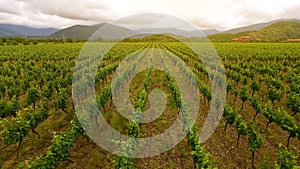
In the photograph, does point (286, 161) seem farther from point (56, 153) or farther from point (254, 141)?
point (56, 153)

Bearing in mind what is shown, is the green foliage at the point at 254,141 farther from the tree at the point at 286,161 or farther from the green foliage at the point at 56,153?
the green foliage at the point at 56,153

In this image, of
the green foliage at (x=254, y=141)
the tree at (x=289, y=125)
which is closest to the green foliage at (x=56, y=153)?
the green foliage at (x=254, y=141)

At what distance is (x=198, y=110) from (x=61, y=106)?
27.1ft

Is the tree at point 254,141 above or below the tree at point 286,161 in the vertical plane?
below

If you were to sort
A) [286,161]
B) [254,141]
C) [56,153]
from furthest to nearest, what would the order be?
1. [254,141]
2. [56,153]
3. [286,161]

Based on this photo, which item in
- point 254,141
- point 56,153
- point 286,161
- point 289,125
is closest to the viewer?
point 286,161

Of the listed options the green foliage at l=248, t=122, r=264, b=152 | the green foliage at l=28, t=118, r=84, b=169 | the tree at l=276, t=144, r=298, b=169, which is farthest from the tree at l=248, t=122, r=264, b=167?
the green foliage at l=28, t=118, r=84, b=169

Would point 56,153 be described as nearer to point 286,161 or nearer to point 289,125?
point 286,161

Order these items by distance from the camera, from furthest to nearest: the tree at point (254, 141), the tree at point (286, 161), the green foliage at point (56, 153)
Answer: the tree at point (254, 141) → the green foliage at point (56, 153) → the tree at point (286, 161)

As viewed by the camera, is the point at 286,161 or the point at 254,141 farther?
the point at 254,141

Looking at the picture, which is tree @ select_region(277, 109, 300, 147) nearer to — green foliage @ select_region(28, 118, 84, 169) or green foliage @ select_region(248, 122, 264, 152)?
green foliage @ select_region(248, 122, 264, 152)

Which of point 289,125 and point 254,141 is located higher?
point 289,125

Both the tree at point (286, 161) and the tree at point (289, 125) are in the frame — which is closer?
the tree at point (286, 161)

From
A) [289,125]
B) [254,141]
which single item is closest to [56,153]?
[254,141]
